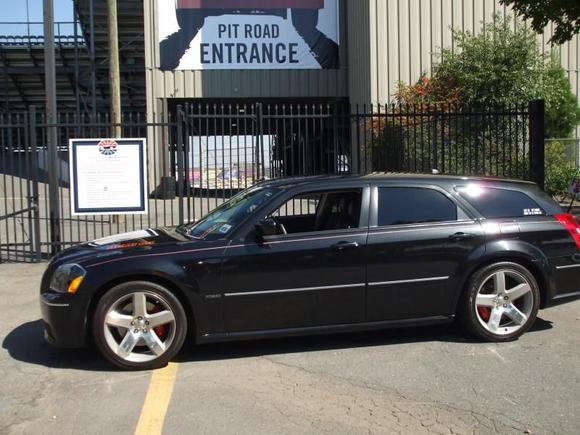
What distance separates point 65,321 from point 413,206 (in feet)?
9.84

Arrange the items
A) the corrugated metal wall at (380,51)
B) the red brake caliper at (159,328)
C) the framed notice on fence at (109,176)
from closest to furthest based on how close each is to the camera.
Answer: the red brake caliper at (159,328)
the framed notice on fence at (109,176)
the corrugated metal wall at (380,51)

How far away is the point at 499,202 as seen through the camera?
581 cm

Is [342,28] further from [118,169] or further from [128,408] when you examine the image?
[128,408]

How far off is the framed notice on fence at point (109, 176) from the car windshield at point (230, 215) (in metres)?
3.94

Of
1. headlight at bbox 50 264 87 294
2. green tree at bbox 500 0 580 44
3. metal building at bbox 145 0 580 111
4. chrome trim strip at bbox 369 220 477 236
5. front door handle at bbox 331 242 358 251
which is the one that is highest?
metal building at bbox 145 0 580 111

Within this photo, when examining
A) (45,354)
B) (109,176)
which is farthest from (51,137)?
(45,354)

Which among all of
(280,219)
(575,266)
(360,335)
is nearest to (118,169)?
(280,219)

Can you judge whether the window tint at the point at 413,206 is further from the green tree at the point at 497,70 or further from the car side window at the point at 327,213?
the green tree at the point at 497,70

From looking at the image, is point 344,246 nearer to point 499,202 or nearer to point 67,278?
point 499,202

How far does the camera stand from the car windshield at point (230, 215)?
5.41m

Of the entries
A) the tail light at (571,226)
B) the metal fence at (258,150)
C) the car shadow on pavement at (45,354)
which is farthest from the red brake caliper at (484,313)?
the car shadow on pavement at (45,354)

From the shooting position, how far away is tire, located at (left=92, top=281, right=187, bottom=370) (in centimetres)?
503

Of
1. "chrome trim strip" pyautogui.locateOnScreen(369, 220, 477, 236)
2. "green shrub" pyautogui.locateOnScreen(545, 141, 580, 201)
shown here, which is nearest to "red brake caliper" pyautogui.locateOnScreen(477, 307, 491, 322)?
"chrome trim strip" pyautogui.locateOnScreen(369, 220, 477, 236)

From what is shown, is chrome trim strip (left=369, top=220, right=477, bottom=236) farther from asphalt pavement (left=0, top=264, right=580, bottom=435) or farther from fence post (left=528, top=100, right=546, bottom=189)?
fence post (left=528, top=100, right=546, bottom=189)
